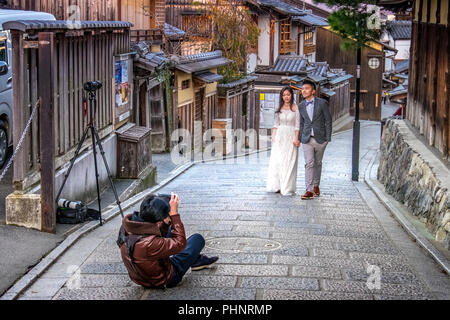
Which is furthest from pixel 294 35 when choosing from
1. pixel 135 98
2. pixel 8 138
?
pixel 8 138

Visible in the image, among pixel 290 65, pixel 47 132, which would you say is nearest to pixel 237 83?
pixel 290 65

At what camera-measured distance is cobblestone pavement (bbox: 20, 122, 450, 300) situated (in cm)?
692

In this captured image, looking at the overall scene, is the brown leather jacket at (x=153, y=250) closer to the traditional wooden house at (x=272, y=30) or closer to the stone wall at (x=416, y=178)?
the stone wall at (x=416, y=178)

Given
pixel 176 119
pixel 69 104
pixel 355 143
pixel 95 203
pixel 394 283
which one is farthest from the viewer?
pixel 176 119

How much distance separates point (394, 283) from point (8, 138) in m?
8.64

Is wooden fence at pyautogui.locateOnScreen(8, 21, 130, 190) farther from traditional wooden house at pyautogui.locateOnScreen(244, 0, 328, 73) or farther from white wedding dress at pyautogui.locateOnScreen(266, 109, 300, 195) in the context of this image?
traditional wooden house at pyautogui.locateOnScreen(244, 0, 328, 73)

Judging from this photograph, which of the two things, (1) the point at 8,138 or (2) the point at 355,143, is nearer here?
(1) the point at 8,138

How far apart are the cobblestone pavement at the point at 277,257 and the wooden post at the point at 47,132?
0.57 metres

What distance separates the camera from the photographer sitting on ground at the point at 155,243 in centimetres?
656

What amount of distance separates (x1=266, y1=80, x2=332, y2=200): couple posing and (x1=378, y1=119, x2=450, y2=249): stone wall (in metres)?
1.62

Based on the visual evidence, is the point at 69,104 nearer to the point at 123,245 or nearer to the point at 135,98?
the point at 123,245

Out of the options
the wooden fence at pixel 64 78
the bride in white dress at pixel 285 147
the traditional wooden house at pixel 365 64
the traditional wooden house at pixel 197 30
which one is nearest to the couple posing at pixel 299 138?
the bride in white dress at pixel 285 147

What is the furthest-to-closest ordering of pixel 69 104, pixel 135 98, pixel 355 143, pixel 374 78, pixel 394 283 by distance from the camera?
pixel 374 78, pixel 135 98, pixel 355 143, pixel 69 104, pixel 394 283

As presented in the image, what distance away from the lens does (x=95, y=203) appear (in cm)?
1277
